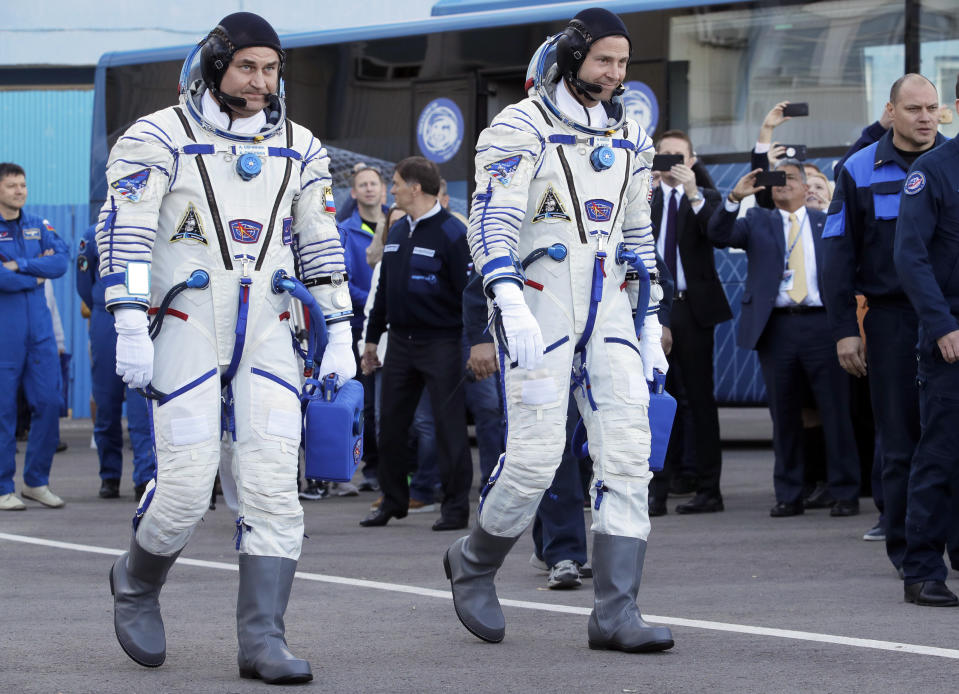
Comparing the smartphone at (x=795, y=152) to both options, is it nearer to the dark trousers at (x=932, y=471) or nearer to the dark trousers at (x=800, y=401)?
the dark trousers at (x=800, y=401)

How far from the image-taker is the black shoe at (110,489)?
11.4 meters

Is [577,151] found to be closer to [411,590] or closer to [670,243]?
[411,590]

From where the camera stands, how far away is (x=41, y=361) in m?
10.8

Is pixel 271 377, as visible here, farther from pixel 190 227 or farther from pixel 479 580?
pixel 479 580

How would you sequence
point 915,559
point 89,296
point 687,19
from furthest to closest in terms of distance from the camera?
1. point 687,19
2. point 89,296
3. point 915,559

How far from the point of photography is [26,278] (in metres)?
10.7

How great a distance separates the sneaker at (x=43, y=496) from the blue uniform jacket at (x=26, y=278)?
0.94 metres

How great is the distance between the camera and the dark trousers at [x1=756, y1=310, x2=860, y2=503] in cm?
972

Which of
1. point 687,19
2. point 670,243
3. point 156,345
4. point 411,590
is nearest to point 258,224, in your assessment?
point 156,345

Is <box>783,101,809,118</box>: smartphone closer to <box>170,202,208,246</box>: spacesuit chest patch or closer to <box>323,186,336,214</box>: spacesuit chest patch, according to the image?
<box>323,186,336,214</box>: spacesuit chest patch

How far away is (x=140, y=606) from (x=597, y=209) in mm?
2053

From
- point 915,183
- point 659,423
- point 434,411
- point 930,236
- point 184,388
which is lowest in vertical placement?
point 434,411

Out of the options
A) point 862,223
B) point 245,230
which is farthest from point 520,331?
point 862,223

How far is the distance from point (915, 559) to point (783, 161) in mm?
4091
